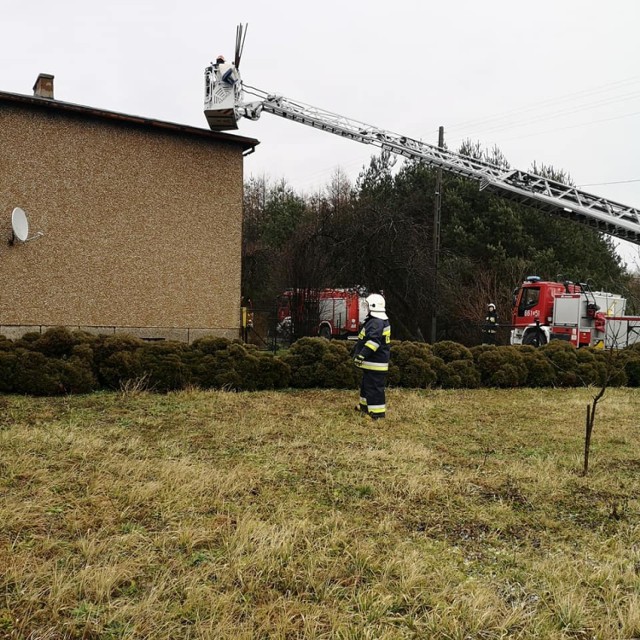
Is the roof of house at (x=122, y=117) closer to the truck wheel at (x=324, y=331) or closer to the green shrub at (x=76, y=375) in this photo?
the green shrub at (x=76, y=375)

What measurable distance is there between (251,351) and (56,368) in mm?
3075

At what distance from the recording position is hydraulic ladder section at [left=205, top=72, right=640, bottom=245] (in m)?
15.6

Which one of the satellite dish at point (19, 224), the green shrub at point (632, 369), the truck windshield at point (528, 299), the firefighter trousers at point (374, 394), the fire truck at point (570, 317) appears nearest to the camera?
the firefighter trousers at point (374, 394)

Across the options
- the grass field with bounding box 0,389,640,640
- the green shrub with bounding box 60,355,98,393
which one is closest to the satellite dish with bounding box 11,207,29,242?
the green shrub with bounding box 60,355,98,393

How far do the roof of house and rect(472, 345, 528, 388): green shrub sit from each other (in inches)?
285

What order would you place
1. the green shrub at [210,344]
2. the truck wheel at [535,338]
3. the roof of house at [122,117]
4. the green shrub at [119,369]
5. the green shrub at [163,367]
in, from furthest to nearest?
the truck wheel at [535,338], the roof of house at [122,117], the green shrub at [210,344], the green shrub at [163,367], the green shrub at [119,369]

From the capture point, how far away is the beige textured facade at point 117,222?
1185 centimetres

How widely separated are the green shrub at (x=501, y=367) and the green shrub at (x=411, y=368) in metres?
1.25

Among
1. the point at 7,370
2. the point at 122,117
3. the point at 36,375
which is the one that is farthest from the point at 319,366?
the point at 122,117

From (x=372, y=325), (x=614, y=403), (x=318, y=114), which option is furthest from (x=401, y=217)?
(x=372, y=325)

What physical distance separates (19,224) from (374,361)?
7.40m

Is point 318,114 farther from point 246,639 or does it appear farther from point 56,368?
point 246,639

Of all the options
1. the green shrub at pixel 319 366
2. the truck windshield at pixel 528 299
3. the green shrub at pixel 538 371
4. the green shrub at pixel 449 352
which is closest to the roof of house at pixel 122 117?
the green shrub at pixel 319 366

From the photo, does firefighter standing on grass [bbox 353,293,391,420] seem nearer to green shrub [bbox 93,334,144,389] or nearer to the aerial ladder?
green shrub [bbox 93,334,144,389]
